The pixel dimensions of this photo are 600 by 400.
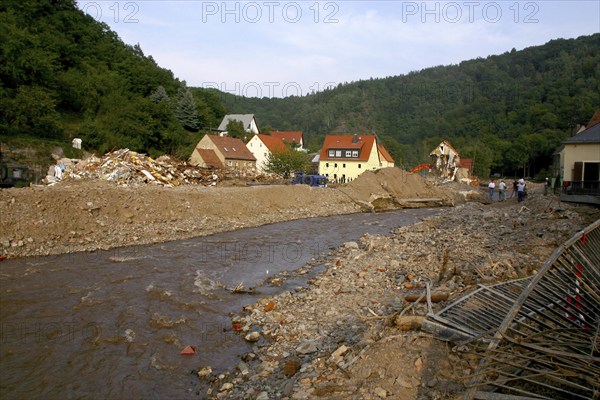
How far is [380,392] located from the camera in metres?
5.20

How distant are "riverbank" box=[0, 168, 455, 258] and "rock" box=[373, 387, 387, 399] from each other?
1470cm

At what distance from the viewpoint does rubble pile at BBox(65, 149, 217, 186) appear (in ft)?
92.7

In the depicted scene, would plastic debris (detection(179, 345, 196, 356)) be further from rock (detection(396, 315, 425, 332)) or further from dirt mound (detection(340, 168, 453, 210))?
dirt mound (detection(340, 168, 453, 210))

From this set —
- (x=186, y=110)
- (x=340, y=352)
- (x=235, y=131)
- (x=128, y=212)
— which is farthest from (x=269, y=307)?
(x=235, y=131)

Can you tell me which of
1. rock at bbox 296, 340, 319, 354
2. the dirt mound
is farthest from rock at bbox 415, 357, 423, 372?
the dirt mound

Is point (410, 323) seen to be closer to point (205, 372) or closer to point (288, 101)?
point (205, 372)

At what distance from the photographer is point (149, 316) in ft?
32.6

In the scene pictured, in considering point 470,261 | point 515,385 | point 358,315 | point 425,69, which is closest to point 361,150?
point 470,261

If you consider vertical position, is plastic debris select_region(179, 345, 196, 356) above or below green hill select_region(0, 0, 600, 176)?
below

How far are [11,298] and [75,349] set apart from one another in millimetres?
4229

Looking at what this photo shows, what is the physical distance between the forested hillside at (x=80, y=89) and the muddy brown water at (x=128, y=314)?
2542 centimetres

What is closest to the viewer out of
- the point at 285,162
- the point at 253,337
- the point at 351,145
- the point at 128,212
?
the point at 253,337

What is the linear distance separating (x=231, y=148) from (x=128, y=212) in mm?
35494

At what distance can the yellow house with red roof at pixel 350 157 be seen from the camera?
2188 inches
